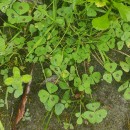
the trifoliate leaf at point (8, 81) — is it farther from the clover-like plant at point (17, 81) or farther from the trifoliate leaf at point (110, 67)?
the trifoliate leaf at point (110, 67)

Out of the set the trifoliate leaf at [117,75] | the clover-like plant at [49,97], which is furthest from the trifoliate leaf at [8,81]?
the trifoliate leaf at [117,75]

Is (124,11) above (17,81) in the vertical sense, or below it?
above

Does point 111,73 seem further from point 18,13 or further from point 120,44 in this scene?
point 18,13

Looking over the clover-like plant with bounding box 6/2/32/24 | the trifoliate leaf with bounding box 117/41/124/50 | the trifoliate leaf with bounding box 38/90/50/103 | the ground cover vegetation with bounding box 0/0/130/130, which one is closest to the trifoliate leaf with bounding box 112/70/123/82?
the ground cover vegetation with bounding box 0/0/130/130

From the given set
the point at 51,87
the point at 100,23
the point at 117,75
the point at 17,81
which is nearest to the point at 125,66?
the point at 117,75

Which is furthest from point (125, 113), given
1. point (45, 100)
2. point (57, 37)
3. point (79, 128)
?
point (57, 37)

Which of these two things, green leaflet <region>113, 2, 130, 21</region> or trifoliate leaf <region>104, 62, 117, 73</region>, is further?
trifoliate leaf <region>104, 62, 117, 73</region>

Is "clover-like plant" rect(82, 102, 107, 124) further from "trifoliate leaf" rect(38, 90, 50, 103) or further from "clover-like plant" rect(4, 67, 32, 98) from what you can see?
"clover-like plant" rect(4, 67, 32, 98)
